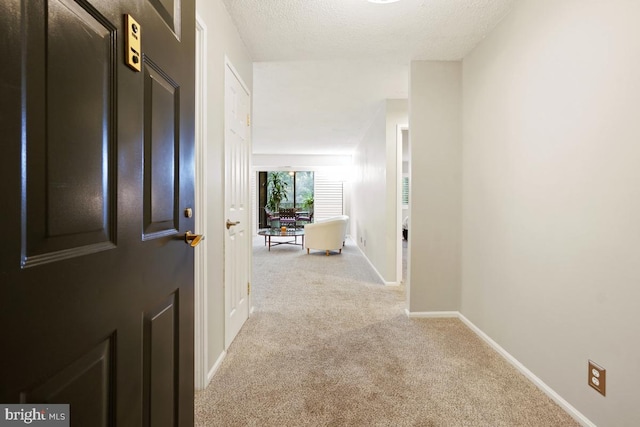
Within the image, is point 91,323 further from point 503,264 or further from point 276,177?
point 276,177

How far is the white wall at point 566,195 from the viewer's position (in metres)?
1.35

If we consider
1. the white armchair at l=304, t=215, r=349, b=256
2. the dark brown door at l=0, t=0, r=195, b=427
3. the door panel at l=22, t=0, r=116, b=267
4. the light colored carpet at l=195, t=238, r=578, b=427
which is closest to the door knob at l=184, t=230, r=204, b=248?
the dark brown door at l=0, t=0, r=195, b=427

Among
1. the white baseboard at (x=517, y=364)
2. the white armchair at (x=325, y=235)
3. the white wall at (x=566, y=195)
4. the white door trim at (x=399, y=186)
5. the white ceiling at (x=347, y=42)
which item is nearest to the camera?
the white wall at (x=566, y=195)

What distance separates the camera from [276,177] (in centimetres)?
972

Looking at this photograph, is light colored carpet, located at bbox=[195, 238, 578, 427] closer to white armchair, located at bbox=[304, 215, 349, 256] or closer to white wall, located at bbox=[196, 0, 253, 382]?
white wall, located at bbox=[196, 0, 253, 382]

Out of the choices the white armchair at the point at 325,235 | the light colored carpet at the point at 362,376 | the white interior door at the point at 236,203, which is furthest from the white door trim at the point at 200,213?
the white armchair at the point at 325,235

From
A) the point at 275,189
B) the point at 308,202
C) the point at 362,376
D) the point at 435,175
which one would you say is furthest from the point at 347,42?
the point at 275,189

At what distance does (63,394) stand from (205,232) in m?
1.30

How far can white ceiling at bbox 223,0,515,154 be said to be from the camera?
213 centimetres

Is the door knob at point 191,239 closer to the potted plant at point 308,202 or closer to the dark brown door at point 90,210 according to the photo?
the dark brown door at point 90,210

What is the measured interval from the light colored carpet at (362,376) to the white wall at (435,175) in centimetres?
46

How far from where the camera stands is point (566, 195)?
1.65 metres

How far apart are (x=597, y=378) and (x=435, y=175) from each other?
71.6 inches

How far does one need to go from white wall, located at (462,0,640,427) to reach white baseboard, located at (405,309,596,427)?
0.04m
